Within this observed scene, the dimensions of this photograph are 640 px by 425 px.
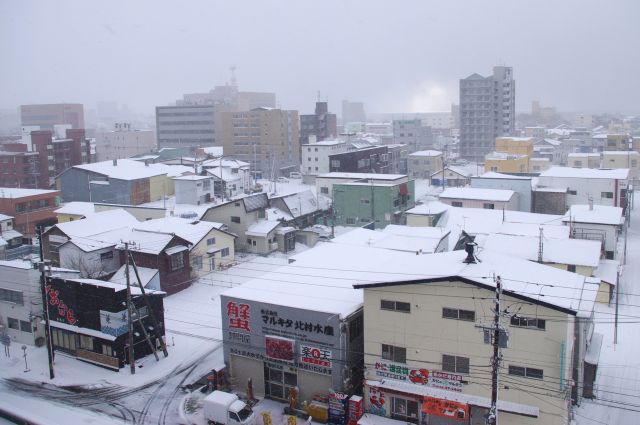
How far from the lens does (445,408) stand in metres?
9.77

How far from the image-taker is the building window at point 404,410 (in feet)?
33.8

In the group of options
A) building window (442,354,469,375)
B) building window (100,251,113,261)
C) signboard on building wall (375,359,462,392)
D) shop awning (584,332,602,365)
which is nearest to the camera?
building window (442,354,469,375)

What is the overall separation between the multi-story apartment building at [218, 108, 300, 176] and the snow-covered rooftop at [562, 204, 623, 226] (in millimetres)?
33509

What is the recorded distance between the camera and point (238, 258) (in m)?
21.9

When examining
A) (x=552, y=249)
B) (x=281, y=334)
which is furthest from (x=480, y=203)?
(x=281, y=334)

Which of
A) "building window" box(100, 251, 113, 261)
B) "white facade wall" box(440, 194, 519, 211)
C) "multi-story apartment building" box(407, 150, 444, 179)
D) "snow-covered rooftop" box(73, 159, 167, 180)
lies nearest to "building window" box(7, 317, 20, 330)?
"building window" box(100, 251, 113, 261)

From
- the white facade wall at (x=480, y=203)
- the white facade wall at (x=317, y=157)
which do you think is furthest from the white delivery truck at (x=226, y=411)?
the white facade wall at (x=317, y=157)

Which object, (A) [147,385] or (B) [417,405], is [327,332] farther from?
(A) [147,385]

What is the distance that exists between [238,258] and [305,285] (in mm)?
9584

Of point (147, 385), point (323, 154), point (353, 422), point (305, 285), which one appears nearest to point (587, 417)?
point (353, 422)

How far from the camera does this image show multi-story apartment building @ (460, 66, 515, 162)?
57656 mm

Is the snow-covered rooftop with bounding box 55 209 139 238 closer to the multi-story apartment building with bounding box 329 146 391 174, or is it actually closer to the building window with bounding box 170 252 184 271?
the building window with bounding box 170 252 184 271

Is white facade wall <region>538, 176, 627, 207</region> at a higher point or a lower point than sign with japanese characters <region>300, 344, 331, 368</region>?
higher

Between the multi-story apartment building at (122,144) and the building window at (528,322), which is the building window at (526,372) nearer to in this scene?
the building window at (528,322)
